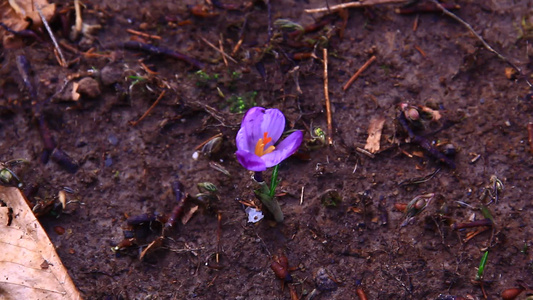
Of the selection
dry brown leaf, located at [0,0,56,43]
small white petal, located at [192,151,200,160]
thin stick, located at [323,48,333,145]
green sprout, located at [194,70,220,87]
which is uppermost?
dry brown leaf, located at [0,0,56,43]

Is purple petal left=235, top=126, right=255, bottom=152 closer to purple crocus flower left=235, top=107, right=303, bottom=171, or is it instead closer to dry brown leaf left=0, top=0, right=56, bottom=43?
Result: purple crocus flower left=235, top=107, right=303, bottom=171

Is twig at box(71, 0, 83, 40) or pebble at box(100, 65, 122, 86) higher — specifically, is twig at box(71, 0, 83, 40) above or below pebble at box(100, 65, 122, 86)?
above

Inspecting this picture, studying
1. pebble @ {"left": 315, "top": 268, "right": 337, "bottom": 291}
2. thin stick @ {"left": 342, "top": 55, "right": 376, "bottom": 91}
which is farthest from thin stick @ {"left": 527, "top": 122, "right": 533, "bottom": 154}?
pebble @ {"left": 315, "top": 268, "right": 337, "bottom": 291}

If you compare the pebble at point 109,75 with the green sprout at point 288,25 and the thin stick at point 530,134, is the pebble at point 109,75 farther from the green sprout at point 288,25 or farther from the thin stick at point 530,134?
the thin stick at point 530,134

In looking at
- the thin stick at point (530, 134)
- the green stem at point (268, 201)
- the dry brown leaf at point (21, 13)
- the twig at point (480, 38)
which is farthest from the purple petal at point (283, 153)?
the dry brown leaf at point (21, 13)

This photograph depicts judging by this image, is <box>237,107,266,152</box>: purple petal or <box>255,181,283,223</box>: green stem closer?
<box>237,107,266,152</box>: purple petal

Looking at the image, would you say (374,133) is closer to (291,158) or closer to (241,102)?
(291,158)

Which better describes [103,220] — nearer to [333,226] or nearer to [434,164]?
[333,226]
